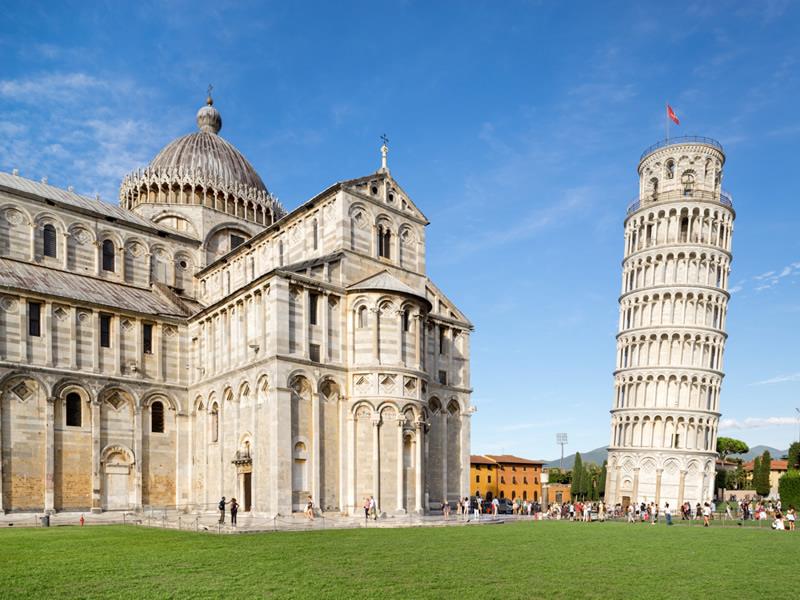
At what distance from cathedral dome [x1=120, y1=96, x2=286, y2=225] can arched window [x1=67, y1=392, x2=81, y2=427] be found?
1800 cm

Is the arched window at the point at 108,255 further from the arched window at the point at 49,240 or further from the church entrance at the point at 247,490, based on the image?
the church entrance at the point at 247,490

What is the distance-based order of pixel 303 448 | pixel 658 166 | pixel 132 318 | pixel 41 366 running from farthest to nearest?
pixel 658 166, pixel 132 318, pixel 41 366, pixel 303 448

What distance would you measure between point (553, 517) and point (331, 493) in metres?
17.6

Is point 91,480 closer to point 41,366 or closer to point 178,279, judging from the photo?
point 41,366

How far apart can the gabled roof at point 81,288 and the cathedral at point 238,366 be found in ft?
0.57

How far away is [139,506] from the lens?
120ft

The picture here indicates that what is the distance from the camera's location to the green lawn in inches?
519

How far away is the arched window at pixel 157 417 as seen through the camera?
1517 inches

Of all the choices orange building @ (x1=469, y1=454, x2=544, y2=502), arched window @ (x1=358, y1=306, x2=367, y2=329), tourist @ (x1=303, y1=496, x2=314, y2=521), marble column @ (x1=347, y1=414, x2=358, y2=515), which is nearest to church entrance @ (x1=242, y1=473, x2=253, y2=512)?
tourist @ (x1=303, y1=496, x2=314, y2=521)

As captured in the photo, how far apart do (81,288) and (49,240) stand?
5049 mm

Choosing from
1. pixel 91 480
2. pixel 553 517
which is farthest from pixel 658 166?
pixel 91 480

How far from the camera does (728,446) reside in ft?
392

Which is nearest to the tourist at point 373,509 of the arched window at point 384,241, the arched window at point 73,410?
the arched window at point 384,241

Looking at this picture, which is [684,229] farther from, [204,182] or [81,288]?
[81,288]
